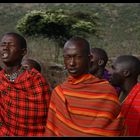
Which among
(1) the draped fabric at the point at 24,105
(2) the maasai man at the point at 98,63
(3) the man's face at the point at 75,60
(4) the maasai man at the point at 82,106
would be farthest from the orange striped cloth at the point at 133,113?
(2) the maasai man at the point at 98,63

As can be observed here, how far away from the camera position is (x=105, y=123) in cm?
294

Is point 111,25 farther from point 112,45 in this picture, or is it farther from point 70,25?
point 70,25

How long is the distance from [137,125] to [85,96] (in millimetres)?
699

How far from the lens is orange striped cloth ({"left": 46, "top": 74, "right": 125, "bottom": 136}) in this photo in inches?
116

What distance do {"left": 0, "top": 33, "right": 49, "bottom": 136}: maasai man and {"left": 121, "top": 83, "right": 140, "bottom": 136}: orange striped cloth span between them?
0.71 metres

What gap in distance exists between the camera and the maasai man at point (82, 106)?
9.68ft

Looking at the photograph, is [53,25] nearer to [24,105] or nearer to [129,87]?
[129,87]

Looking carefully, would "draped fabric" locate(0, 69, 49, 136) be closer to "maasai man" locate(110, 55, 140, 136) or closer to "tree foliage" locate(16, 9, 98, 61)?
"maasai man" locate(110, 55, 140, 136)

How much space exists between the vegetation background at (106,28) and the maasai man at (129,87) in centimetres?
950

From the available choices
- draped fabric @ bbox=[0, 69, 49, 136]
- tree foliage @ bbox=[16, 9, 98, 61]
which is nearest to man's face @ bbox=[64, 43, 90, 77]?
draped fabric @ bbox=[0, 69, 49, 136]

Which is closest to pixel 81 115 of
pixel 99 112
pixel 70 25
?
pixel 99 112

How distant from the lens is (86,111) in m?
2.98

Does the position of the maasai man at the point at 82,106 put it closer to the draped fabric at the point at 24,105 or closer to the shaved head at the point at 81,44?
the shaved head at the point at 81,44

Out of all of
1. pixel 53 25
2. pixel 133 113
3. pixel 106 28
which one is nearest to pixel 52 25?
pixel 53 25
